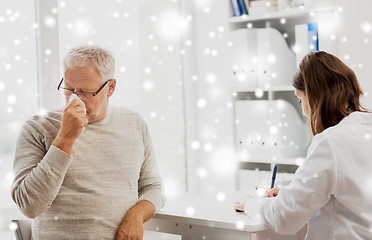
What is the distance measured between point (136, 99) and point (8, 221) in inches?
38.4

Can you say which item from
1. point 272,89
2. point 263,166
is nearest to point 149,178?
point 272,89

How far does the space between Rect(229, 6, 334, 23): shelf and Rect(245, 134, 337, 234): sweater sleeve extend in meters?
1.20

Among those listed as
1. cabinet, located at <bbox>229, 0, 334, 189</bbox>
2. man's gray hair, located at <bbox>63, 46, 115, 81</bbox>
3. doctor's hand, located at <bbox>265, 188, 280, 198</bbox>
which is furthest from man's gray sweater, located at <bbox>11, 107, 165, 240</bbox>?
cabinet, located at <bbox>229, 0, 334, 189</bbox>

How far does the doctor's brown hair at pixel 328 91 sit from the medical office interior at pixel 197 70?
57cm

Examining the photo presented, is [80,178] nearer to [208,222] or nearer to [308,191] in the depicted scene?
[208,222]

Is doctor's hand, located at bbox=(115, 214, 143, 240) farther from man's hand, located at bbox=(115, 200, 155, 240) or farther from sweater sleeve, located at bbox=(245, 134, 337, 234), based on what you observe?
sweater sleeve, located at bbox=(245, 134, 337, 234)

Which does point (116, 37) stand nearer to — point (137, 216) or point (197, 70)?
point (197, 70)

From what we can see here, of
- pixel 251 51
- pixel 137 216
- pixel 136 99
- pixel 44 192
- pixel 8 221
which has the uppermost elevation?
pixel 251 51

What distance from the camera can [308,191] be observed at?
59.9 inches

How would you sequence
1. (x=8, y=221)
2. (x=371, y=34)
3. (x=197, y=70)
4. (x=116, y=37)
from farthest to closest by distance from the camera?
1. (x=197, y=70)
2. (x=116, y=37)
3. (x=371, y=34)
4. (x=8, y=221)

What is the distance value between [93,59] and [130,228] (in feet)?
1.88

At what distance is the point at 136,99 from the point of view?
2834mm

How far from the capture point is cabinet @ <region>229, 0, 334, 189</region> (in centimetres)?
269

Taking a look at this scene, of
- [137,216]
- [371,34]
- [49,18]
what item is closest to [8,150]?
[49,18]
